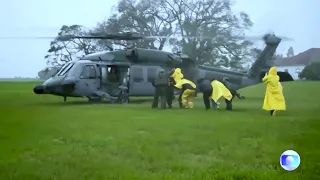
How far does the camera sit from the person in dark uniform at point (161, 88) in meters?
3.16

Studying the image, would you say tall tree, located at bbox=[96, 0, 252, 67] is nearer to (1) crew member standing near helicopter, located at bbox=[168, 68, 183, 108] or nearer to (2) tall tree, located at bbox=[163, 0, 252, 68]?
(2) tall tree, located at bbox=[163, 0, 252, 68]

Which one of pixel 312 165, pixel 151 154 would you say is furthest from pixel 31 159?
pixel 312 165

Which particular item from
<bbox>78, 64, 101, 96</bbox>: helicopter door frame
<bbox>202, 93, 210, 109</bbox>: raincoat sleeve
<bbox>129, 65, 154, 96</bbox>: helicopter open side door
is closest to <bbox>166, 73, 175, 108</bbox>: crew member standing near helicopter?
<bbox>129, 65, 154, 96</bbox>: helicopter open side door

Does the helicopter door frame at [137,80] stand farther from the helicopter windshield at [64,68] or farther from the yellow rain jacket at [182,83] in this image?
the helicopter windshield at [64,68]

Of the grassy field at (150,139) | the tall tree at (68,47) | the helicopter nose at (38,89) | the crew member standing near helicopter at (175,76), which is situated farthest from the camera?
the crew member standing near helicopter at (175,76)

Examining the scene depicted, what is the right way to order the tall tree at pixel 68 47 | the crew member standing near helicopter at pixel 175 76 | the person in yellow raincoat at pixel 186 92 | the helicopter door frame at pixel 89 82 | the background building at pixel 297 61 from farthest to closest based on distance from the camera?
the helicopter door frame at pixel 89 82 → the crew member standing near helicopter at pixel 175 76 → the person in yellow raincoat at pixel 186 92 → the background building at pixel 297 61 → the tall tree at pixel 68 47

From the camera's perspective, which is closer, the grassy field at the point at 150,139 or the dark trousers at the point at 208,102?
the grassy field at the point at 150,139

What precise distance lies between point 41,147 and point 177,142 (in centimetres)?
79

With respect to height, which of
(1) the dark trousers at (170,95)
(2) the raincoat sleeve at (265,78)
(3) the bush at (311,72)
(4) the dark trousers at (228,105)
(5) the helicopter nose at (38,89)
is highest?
(3) the bush at (311,72)

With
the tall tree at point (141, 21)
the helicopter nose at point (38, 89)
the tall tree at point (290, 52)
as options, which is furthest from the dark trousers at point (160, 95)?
the tall tree at point (290, 52)

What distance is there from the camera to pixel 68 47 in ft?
9.34

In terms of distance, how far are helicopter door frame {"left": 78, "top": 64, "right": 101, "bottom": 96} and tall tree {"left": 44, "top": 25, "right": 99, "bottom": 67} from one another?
39 centimetres

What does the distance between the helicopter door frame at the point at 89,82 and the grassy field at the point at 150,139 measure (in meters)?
0.33

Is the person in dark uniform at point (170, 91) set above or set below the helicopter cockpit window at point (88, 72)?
below
